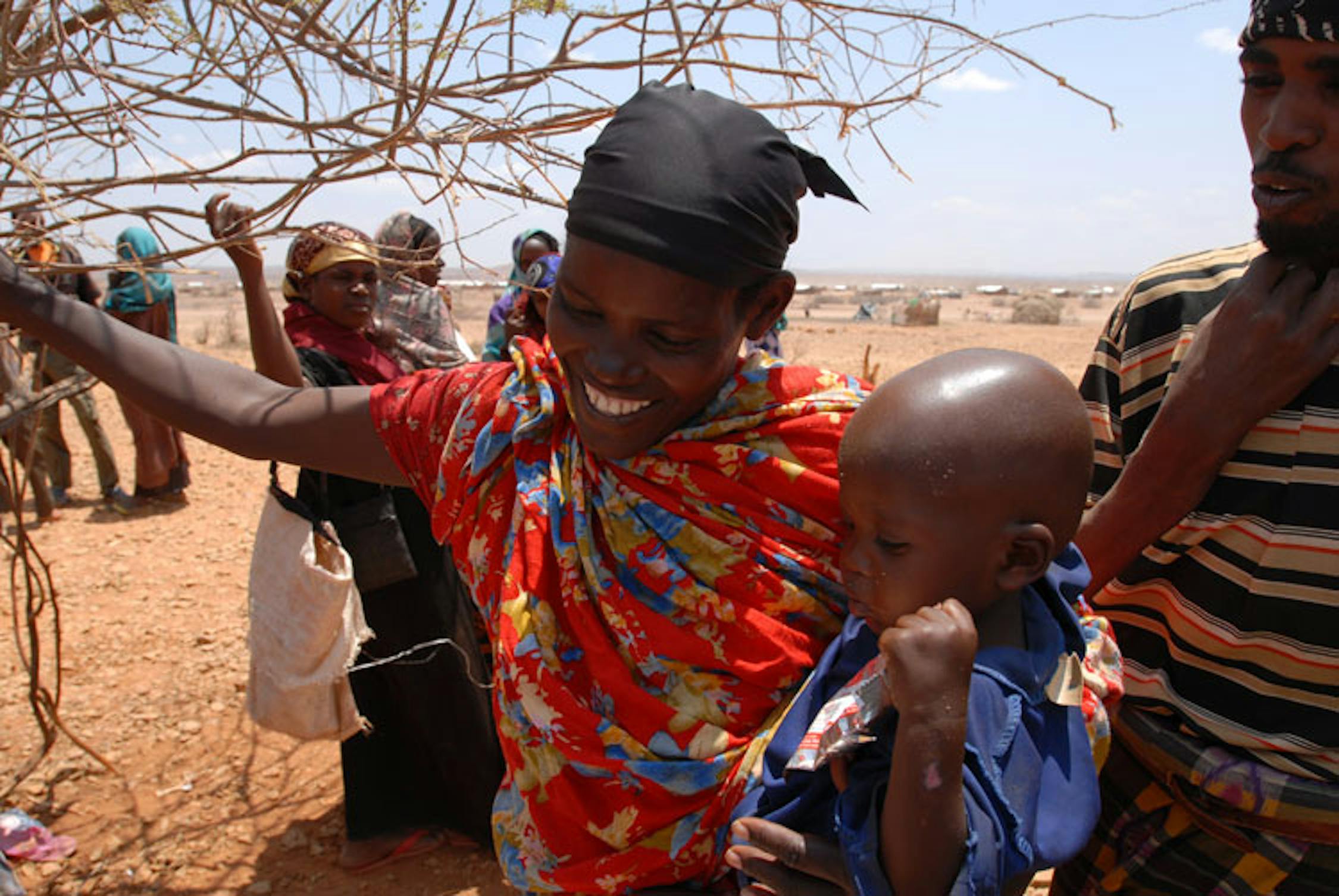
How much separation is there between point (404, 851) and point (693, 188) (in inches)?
113

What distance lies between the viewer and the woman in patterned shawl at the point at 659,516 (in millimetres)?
1273

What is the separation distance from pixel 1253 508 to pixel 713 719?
0.86m

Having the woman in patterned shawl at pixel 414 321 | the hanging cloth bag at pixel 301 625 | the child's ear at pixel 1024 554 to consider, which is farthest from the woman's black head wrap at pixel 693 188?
the woman in patterned shawl at pixel 414 321

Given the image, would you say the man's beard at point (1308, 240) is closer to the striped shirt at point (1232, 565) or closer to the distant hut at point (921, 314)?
the striped shirt at point (1232, 565)

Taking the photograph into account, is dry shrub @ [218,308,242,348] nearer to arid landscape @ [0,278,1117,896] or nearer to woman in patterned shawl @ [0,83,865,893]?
arid landscape @ [0,278,1117,896]

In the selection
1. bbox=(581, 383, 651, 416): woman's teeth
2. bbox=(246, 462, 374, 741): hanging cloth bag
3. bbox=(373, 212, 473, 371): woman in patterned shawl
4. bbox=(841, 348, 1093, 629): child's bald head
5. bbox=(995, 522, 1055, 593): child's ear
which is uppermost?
bbox=(373, 212, 473, 371): woman in patterned shawl

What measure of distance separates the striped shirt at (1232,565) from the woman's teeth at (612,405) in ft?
2.61

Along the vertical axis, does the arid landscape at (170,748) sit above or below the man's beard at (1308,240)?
below

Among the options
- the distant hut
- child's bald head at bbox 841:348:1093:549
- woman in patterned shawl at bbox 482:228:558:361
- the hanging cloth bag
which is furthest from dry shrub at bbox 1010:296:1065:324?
child's bald head at bbox 841:348:1093:549

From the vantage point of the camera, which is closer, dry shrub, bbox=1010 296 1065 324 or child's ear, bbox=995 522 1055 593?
child's ear, bbox=995 522 1055 593

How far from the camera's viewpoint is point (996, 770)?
42.5 inches

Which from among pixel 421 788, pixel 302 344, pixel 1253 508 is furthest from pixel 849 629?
pixel 421 788

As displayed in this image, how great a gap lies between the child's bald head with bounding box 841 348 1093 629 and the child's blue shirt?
0.29 feet

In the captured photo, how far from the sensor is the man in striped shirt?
1.31 meters
